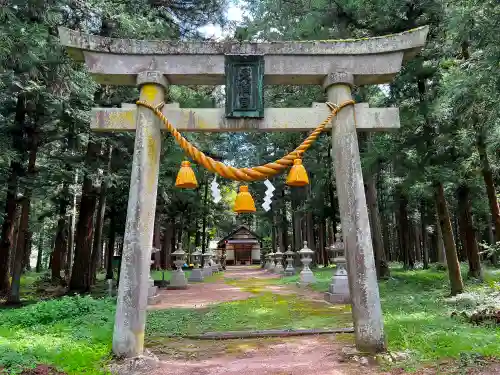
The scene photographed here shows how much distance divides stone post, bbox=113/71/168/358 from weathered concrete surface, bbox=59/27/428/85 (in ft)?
0.99

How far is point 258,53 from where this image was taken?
217 inches

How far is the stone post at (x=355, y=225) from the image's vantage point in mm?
4883

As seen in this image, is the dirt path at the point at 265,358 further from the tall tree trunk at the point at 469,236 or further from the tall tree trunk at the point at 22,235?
the tall tree trunk at the point at 469,236

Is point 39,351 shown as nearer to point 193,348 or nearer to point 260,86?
point 193,348

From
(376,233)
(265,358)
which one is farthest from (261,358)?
(376,233)

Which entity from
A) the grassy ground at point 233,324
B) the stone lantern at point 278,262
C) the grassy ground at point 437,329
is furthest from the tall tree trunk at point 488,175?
the stone lantern at point 278,262

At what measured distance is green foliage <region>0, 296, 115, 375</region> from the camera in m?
4.65

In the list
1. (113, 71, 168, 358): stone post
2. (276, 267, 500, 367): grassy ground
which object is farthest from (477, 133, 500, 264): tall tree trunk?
(113, 71, 168, 358): stone post

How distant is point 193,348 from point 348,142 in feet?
12.6

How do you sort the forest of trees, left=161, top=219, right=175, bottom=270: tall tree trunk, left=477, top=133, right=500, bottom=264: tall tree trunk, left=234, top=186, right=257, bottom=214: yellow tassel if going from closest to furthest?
left=234, top=186, right=257, bottom=214: yellow tassel, the forest of trees, left=477, top=133, right=500, bottom=264: tall tree trunk, left=161, top=219, right=175, bottom=270: tall tree trunk

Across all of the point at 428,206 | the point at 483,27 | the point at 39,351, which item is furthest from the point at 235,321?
the point at 428,206

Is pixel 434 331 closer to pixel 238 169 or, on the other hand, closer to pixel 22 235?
pixel 238 169

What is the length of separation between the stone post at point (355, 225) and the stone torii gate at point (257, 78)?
14 millimetres

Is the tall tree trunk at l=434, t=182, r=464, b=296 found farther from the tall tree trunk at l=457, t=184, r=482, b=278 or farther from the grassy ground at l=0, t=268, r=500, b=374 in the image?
the tall tree trunk at l=457, t=184, r=482, b=278
